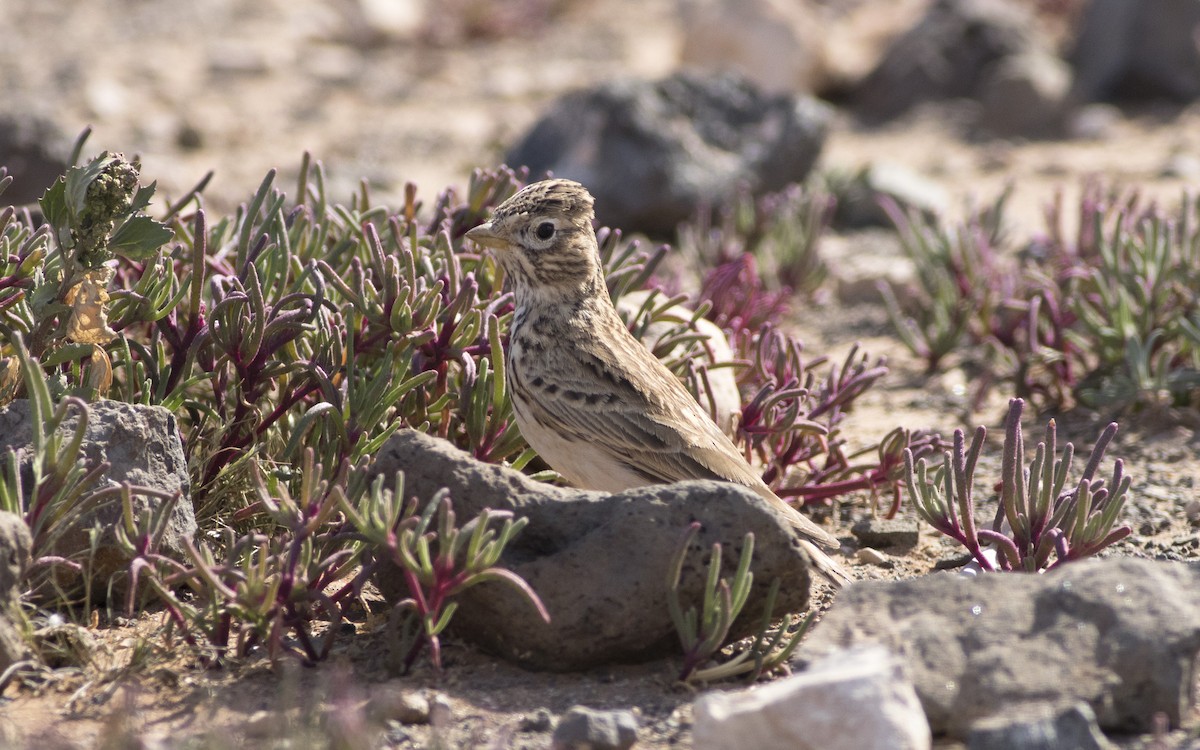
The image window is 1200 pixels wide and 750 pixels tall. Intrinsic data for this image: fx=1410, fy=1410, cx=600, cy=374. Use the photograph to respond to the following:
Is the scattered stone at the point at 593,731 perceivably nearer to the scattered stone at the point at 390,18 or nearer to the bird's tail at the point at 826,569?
the bird's tail at the point at 826,569

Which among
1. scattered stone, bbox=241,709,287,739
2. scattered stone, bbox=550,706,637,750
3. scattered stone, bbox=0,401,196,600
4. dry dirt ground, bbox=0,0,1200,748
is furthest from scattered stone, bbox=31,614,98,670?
scattered stone, bbox=550,706,637,750

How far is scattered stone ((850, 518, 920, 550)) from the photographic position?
215 inches

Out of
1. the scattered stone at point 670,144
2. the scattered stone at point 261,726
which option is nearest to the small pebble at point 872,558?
the scattered stone at point 261,726

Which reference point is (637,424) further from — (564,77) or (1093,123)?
(564,77)

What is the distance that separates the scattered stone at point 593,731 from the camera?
3.61 meters

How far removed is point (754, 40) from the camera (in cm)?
1373

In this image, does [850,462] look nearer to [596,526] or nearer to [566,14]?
[596,526]

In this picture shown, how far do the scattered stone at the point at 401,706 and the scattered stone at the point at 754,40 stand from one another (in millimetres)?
10579

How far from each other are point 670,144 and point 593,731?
22.9 feet

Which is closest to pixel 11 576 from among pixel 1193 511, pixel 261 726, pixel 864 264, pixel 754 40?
pixel 261 726

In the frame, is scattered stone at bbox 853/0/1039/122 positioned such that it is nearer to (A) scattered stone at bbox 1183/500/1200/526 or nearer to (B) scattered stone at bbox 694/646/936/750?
(A) scattered stone at bbox 1183/500/1200/526

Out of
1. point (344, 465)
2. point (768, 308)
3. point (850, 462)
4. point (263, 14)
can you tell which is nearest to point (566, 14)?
point (263, 14)

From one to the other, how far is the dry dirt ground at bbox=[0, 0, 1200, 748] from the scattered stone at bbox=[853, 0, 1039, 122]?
42 centimetres

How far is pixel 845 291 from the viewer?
913 cm
